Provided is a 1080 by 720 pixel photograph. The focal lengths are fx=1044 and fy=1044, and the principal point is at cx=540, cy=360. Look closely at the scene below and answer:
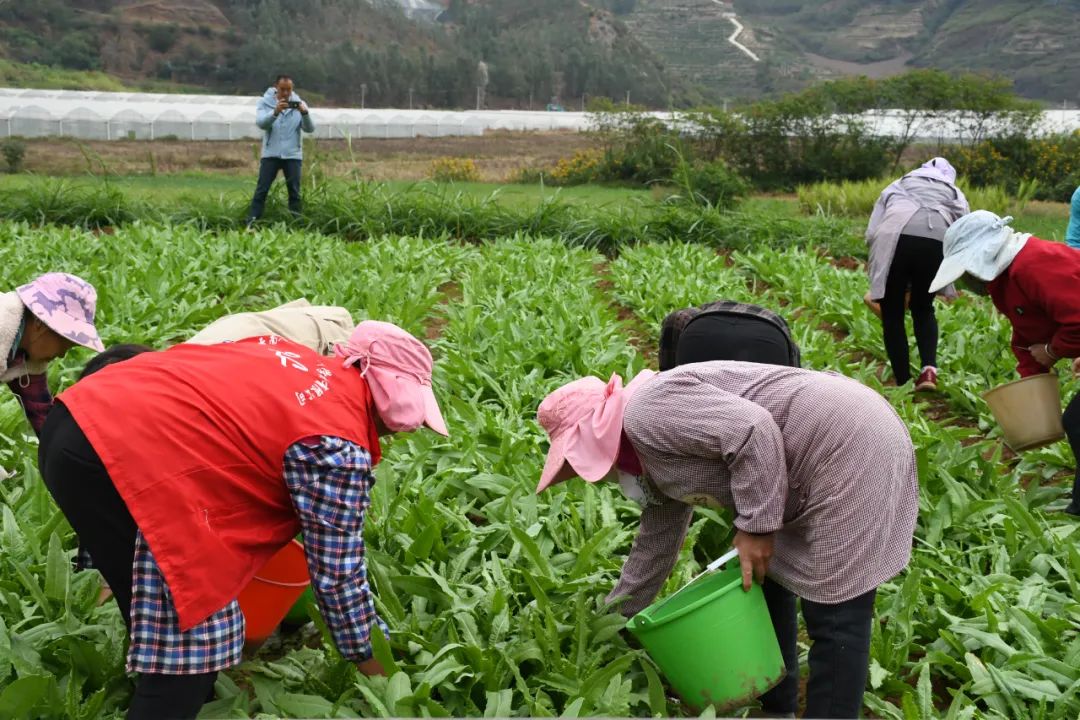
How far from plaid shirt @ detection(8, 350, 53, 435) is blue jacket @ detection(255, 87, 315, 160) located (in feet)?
25.7

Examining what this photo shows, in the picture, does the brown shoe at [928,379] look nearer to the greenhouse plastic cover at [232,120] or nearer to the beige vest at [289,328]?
the beige vest at [289,328]

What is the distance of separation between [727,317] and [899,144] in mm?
17454

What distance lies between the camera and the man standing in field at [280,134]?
11078 mm

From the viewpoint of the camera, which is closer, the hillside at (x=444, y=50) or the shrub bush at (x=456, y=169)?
the shrub bush at (x=456, y=169)

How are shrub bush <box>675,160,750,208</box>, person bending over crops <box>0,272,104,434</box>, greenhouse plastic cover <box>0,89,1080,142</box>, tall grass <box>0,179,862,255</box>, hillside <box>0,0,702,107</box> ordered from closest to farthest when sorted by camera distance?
person bending over crops <box>0,272,104,434</box> → tall grass <box>0,179,862,255</box> → shrub bush <box>675,160,750,208</box> → greenhouse plastic cover <box>0,89,1080,142</box> → hillside <box>0,0,702,107</box>

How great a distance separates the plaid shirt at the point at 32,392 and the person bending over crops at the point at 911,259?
13.1 feet

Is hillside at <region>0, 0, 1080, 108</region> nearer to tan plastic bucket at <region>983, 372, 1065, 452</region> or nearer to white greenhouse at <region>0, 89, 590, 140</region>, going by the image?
white greenhouse at <region>0, 89, 590, 140</region>

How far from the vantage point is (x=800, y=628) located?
320 cm

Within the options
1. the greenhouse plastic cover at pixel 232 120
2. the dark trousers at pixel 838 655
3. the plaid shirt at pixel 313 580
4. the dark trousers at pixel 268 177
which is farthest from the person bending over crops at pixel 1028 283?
the greenhouse plastic cover at pixel 232 120

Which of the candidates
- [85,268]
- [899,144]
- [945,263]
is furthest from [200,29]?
[945,263]

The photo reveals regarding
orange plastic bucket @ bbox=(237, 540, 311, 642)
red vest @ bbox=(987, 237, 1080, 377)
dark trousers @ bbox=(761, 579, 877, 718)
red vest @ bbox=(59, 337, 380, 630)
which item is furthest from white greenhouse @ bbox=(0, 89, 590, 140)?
dark trousers @ bbox=(761, 579, 877, 718)

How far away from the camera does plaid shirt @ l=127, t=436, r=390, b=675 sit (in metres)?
2.21

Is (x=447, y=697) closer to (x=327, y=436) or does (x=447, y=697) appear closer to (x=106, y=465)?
(x=327, y=436)

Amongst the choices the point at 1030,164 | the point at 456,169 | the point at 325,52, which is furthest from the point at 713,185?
the point at 325,52
